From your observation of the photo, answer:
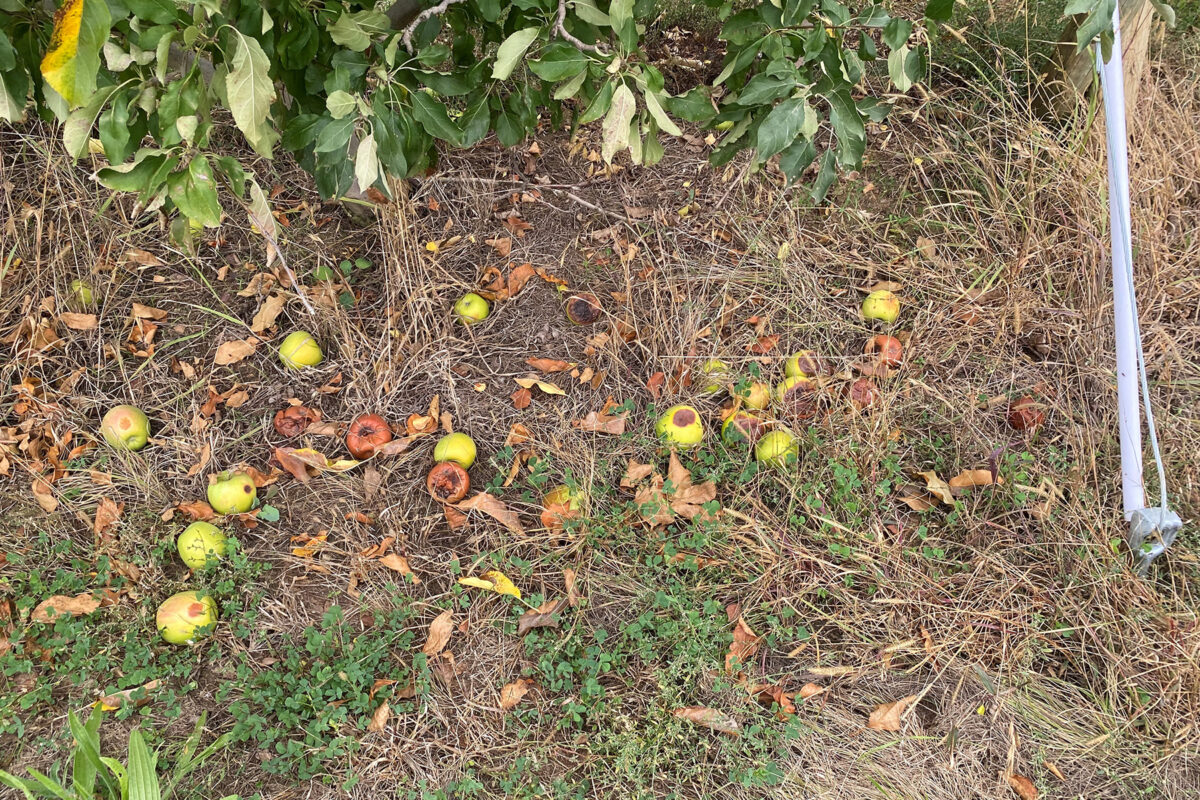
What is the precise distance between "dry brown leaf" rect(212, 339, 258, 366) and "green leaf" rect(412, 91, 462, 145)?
4.03ft

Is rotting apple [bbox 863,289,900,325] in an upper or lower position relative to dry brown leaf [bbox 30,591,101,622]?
upper

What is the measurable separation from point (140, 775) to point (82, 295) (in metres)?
1.68

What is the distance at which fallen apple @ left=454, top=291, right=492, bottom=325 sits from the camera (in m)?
2.63

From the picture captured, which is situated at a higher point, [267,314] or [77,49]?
[77,49]

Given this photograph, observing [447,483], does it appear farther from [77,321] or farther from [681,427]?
[77,321]

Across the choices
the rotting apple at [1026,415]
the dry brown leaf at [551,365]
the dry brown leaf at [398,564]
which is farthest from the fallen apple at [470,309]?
the rotting apple at [1026,415]

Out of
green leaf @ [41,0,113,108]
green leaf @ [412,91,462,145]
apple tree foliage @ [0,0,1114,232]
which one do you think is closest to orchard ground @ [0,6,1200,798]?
apple tree foliage @ [0,0,1114,232]

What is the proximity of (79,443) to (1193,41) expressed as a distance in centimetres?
425

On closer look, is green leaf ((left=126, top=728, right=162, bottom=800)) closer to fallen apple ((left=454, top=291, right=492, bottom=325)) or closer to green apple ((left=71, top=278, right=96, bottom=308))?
fallen apple ((left=454, top=291, right=492, bottom=325))

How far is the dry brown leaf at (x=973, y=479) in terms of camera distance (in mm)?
2295

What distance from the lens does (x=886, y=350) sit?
2.49 metres

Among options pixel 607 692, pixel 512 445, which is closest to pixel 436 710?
pixel 607 692

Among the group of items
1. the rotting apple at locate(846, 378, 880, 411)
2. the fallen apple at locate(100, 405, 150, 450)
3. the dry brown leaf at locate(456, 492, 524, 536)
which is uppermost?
the rotting apple at locate(846, 378, 880, 411)

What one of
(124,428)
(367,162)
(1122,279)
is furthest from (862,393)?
(124,428)
